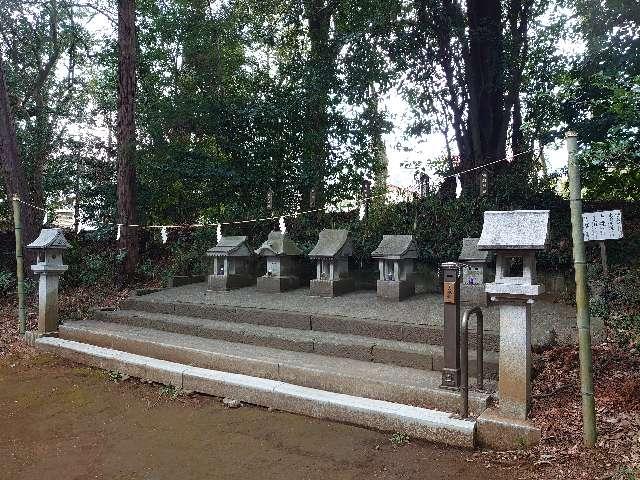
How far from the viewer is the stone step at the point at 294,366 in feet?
14.6

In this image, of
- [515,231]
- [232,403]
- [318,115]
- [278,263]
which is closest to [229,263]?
[278,263]

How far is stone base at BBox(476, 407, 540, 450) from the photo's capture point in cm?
367

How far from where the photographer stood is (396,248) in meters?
8.00

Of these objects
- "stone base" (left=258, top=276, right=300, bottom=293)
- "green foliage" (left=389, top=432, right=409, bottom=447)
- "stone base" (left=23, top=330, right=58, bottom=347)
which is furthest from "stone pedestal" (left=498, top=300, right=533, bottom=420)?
"stone base" (left=23, top=330, right=58, bottom=347)

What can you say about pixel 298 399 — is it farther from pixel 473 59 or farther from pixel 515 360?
pixel 473 59

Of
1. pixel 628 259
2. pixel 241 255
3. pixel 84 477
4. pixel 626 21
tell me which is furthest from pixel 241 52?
pixel 84 477

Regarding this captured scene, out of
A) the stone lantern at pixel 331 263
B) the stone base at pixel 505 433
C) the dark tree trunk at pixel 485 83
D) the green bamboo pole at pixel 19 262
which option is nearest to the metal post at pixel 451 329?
the stone base at pixel 505 433

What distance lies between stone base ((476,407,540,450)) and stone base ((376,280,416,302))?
3.99m

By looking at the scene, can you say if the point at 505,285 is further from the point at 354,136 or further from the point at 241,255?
Result: the point at 354,136

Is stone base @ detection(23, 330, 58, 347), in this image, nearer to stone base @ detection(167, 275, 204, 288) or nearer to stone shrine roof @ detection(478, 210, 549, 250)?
stone base @ detection(167, 275, 204, 288)

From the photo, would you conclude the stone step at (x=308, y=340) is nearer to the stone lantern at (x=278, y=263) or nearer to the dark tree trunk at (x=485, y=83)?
the stone lantern at (x=278, y=263)

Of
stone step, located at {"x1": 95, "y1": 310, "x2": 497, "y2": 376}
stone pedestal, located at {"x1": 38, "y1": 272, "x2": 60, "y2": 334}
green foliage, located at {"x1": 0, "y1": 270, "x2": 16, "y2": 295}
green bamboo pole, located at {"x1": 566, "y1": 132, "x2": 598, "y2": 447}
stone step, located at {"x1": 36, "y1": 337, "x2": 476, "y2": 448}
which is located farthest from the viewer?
green foliage, located at {"x1": 0, "y1": 270, "x2": 16, "y2": 295}

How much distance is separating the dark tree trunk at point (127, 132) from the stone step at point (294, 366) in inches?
139

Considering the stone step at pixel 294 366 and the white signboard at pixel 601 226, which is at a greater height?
the white signboard at pixel 601 226
